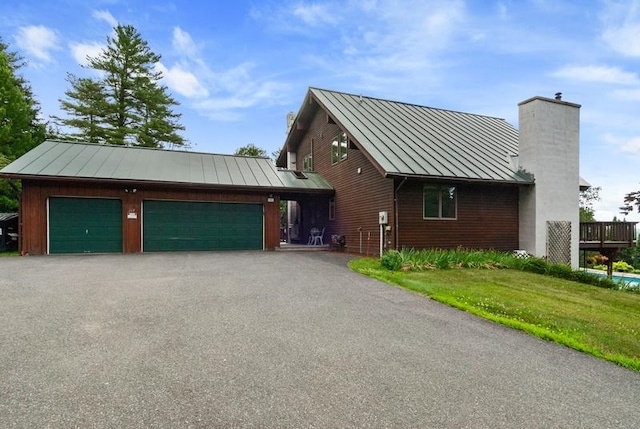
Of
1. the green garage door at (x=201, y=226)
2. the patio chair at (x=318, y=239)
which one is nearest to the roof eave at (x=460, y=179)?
the green garage door at (x=201, y=226)

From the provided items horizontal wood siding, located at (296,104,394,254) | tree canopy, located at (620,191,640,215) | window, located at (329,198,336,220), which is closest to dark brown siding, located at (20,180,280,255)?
window, located at (329,198,336,220)

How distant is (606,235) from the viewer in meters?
14.8

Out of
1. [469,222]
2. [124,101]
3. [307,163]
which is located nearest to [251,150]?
[124,101]

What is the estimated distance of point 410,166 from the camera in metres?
11.4

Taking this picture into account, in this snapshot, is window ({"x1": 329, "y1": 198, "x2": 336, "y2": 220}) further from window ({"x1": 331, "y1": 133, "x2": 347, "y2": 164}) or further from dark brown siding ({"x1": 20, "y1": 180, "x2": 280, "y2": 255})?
dark brown siding ({"x1": 20, "y1": 180, "x2": 280, "y2": 255})

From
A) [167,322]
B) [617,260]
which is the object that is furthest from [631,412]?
[617,260]

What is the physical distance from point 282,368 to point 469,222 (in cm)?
1089

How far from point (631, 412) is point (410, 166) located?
907 cm

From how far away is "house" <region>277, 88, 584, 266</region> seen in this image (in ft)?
39.1

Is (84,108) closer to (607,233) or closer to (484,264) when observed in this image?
(484,264)

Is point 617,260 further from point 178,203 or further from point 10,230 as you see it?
point 10,230

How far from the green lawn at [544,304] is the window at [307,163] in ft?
33.1

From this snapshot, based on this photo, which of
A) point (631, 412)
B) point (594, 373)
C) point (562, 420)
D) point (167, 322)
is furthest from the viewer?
point (167, 322)

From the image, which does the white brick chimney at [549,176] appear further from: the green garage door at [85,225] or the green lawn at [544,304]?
the green garage door at [85,225]
